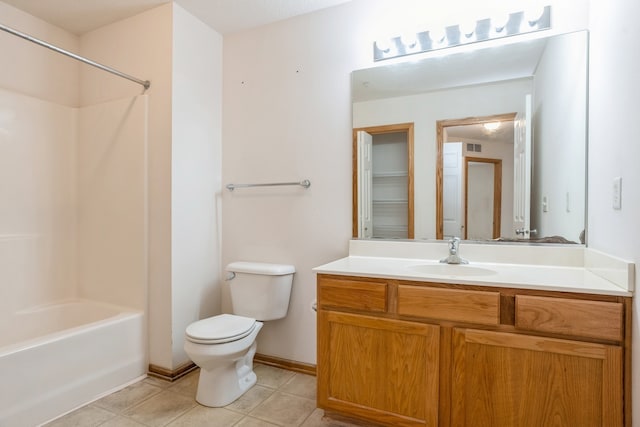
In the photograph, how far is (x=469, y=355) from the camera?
1.37 metres

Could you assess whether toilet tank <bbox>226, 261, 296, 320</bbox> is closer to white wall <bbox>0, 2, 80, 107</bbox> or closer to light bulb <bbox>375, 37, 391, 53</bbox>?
light bulb <bbox>375, 37, 391, 53</bbox>

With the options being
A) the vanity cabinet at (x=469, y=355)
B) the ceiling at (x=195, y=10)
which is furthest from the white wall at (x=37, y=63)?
the vanity cabinet at (x=469, y=355)

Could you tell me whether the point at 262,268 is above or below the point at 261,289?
above

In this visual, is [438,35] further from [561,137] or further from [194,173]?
[194,173]

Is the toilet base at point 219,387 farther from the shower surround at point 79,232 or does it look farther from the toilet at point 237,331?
the shower surround at point 79,232

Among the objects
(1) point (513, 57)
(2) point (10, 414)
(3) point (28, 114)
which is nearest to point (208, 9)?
(3) point (28, 114)

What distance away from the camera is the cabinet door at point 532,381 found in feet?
3.92

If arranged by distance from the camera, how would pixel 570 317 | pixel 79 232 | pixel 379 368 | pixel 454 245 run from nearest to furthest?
pixel 570 317 → pixel 379 368 → pixel 454 245 → pixel 79 232

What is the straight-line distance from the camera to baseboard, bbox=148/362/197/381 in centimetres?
216

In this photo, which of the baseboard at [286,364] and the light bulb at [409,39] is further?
the baseboard at [286,364]

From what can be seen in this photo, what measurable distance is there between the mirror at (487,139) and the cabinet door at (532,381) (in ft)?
2.14

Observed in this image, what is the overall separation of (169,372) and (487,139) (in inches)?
92.0

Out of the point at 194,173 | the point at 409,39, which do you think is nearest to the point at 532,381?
the point at 409,39

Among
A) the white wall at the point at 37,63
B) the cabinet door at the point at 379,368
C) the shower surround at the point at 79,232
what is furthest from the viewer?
the white wall at the point at 37,63
